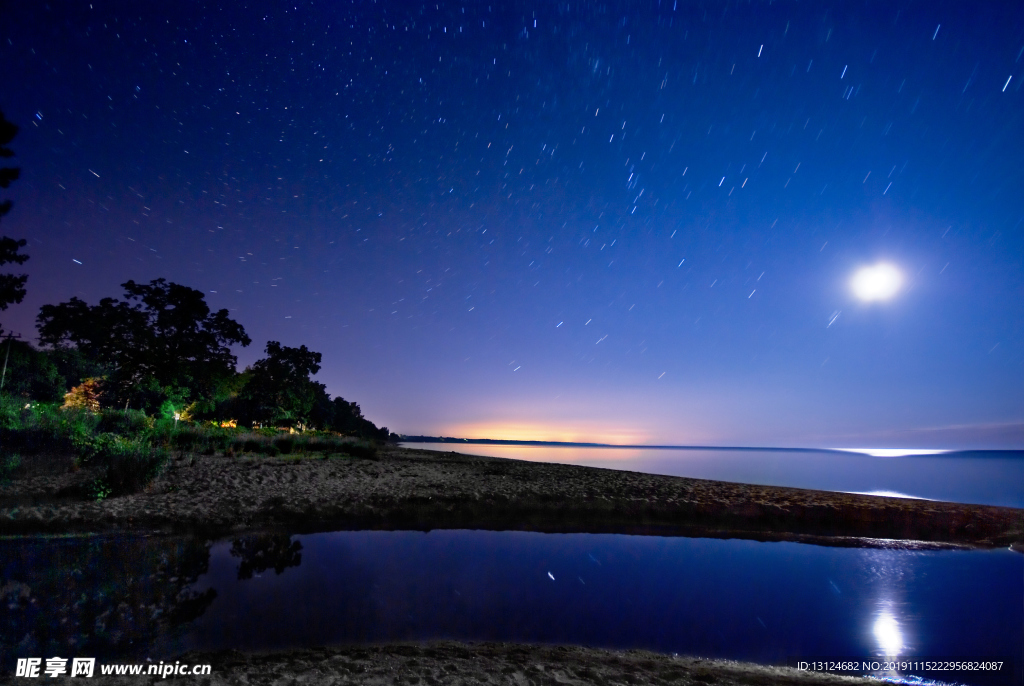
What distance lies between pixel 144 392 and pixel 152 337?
29.8ft

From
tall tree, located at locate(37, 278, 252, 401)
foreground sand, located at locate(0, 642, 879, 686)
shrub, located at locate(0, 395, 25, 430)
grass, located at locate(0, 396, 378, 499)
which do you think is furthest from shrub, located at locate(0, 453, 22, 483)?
tall tree, located at locate(37, 278, 252, 401)

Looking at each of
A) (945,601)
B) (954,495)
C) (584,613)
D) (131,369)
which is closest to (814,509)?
(945,601)

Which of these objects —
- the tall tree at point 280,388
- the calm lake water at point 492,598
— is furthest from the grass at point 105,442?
the tall tree at point 280,388

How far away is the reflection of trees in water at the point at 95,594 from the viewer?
14.5 feet

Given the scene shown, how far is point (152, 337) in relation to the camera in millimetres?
28344

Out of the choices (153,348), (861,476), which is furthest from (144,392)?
(861,476)

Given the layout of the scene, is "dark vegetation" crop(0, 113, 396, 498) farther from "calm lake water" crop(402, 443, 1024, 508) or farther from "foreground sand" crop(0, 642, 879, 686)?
"calm lake water" crop(402, 443, 1024, 508)

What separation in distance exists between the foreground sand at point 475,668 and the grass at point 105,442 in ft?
31.5

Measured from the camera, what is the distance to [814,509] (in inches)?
532

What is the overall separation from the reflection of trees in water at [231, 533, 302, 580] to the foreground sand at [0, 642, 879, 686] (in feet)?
10.1

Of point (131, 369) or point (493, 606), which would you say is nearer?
point (493, 606)

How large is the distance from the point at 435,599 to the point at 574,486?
10263 mm

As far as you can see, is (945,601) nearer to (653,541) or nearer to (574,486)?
(653,541)

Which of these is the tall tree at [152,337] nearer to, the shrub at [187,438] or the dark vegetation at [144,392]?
the dark vegetation at [144,392]
